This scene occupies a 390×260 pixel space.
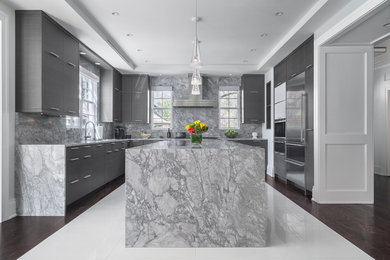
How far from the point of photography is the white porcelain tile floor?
2.17m

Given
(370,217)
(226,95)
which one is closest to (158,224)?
(370,217)

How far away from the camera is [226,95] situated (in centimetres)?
732

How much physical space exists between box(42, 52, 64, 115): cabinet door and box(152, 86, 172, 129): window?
11.6ft

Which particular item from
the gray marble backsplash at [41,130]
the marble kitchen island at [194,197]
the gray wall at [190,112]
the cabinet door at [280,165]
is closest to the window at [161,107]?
the gray wall at [190,112]

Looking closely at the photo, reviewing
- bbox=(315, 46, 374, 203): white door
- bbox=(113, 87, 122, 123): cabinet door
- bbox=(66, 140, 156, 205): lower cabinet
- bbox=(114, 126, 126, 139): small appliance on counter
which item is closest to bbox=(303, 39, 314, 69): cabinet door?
bbox=(315, 46, 374, 203): white door

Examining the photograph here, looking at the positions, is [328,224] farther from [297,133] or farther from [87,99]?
[87,99]

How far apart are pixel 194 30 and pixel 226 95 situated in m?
3.28

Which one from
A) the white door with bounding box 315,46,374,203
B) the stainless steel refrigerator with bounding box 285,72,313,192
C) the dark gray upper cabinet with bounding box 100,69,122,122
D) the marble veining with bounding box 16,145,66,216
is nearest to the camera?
the marble veining with bounding box 16,145,66,216

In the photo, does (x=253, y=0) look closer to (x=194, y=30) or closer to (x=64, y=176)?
(x=194, y=30)

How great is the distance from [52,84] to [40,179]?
128 centimetres

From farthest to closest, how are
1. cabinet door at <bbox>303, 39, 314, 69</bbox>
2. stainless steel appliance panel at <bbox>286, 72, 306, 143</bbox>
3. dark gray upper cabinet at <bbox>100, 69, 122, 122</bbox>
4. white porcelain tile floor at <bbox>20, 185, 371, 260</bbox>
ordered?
1. dark gray upper cabinet at <bbox>100, 69, 122, 122</bbox>
2. stainless steel appliance panel at <bbox>286, 72, 306, 143</bbox>
3. cabinet door at <bbox>303, 39, 314, 69</bbox>
4. white porcelain tile floor at <bbox>20, 185, 371, 260</bbox>

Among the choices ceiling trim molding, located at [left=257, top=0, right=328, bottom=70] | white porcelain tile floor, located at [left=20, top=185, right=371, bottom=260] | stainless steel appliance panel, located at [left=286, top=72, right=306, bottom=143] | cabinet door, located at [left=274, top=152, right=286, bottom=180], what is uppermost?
ceiling trim molding, located at [left=257, top=0, right=328, bottom=70]

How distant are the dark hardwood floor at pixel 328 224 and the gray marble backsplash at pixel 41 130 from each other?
1015mm

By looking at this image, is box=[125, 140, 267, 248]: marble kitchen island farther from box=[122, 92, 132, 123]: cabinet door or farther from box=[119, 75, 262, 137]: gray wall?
box=[119, 75, 262, 137]: gray wall
